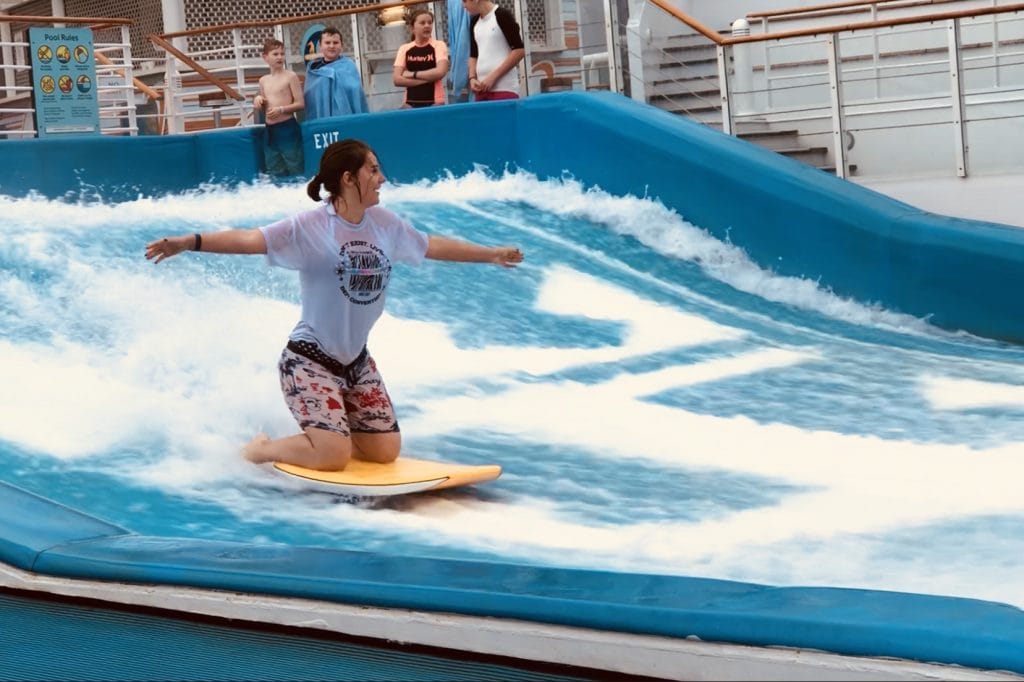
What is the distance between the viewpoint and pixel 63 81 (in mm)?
11195

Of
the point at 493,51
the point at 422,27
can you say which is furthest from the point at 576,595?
the point at 422,27

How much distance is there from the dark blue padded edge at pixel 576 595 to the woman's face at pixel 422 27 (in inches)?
297

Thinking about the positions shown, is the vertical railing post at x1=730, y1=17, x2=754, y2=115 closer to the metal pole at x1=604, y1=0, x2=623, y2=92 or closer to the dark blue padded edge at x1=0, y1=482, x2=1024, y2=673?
the metal pole at x1=604, y1=0, x2=623, y2=92

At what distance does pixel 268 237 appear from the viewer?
4734 mm

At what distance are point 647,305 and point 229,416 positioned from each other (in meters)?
3.42

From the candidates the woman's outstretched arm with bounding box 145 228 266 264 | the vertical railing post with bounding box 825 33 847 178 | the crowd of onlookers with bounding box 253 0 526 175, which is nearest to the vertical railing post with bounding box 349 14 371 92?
the crowd of onlookers with bounding box 253 0 526 175

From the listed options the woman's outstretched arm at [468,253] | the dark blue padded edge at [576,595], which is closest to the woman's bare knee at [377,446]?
the woman's outstretched arm at [468,253]

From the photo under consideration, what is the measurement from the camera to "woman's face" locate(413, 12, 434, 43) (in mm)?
10500

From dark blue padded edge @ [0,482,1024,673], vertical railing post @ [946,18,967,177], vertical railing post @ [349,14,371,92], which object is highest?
vertical railing post @ [349,14,371,92]

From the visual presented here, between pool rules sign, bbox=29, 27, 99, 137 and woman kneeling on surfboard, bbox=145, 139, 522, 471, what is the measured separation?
6.92 m

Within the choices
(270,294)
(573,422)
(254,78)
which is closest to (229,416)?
(573,422)

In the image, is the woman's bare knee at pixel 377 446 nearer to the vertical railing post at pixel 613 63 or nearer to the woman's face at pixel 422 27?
the woman's face at pixel 422 27

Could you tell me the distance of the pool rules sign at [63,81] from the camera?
11.0 meters

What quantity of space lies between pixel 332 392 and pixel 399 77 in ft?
20.5
